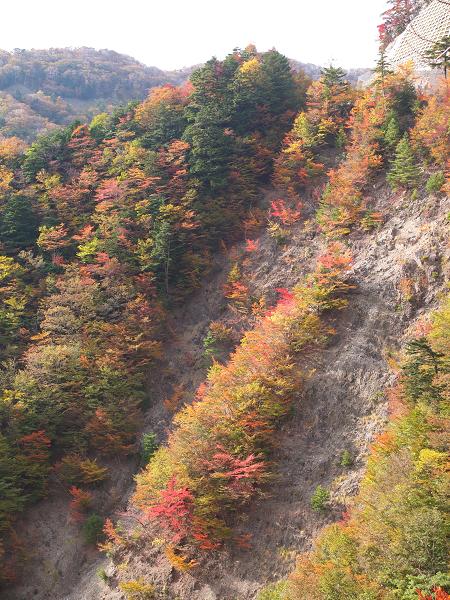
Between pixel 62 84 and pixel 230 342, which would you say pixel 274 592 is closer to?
pixel 230 342

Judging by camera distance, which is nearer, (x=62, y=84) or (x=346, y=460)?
(x=346, y=460)

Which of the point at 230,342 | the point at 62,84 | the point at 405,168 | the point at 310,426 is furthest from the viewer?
the point at 62,84

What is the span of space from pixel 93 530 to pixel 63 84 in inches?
3581

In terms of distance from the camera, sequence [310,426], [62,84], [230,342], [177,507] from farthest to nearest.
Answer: [62,84] → [230,342] → [310,426] → [177,507]

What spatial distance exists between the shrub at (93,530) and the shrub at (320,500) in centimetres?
1257

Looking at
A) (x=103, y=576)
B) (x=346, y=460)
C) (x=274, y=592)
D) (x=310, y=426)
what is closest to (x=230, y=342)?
(x=310, y=426)

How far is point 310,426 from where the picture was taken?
66.9 feet

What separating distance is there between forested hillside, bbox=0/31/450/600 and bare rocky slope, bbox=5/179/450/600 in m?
0.10

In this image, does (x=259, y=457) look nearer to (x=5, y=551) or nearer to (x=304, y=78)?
(x=5, y=551)

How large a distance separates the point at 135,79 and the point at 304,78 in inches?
2637

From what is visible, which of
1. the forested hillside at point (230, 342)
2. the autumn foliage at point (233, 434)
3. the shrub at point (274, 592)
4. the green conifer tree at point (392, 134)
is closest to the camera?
the shrub at point (274, 592)

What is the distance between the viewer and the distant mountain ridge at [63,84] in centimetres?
6912

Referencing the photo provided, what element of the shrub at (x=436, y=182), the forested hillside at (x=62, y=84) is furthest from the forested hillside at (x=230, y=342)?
the forested hillside at (x=62, y=84)

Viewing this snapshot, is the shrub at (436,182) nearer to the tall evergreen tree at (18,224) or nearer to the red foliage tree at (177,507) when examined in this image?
the red foliage tree at (177,507)
